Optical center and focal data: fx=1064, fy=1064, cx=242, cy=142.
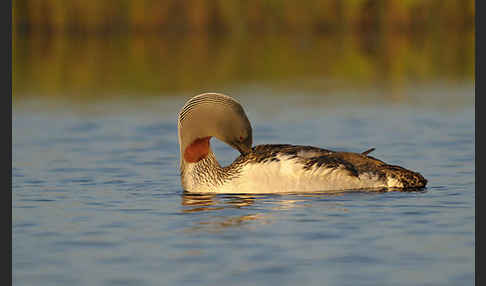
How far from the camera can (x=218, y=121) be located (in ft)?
34.4

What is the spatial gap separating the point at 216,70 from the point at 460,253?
1658cm

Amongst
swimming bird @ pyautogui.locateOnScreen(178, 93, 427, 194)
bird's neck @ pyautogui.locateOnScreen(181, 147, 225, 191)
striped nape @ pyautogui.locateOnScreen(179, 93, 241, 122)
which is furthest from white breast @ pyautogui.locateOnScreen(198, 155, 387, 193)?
striped nape @ pyautogui.locateOnScreen(179, 93, 241, 122)

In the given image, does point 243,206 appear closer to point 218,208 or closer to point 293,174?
point 218,208

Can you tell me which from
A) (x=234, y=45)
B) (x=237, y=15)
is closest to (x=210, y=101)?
(x=234, y=45)

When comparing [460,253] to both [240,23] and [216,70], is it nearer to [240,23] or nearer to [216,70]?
[216,70]

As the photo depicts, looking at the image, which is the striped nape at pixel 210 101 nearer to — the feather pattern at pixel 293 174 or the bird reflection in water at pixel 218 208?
the feather pattern at pixel 293 174

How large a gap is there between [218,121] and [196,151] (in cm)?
41

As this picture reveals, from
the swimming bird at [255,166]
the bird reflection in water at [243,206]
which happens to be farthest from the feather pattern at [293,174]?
the bird reflection in water at [243,206]

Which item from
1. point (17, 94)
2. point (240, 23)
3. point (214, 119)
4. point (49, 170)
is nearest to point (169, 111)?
point (17, 94)

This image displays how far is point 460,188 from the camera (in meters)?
10.5

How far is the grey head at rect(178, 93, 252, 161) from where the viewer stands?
34.3 feet

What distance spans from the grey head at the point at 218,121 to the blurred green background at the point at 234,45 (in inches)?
371

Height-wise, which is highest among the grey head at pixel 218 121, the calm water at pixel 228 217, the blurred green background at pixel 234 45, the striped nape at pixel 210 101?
the blurred green background at pixel 234 45

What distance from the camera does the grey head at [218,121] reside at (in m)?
10.5
